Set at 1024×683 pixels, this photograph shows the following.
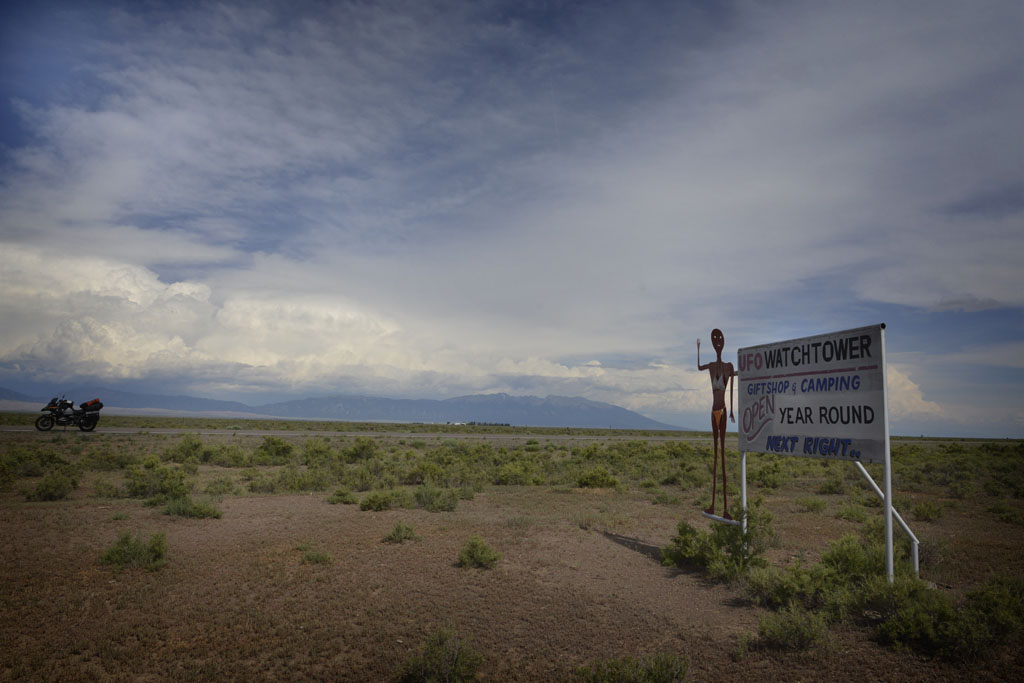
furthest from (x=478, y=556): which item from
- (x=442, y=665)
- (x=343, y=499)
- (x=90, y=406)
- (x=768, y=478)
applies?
(x=90, y=406)

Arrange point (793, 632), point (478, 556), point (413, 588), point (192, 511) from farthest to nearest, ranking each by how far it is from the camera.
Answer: point (192, 511), point (478, 556), point (413, 588), point (793, 632)

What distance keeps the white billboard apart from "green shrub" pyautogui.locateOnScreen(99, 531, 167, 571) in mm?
12037

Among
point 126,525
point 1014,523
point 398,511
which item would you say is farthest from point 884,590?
point 126,525

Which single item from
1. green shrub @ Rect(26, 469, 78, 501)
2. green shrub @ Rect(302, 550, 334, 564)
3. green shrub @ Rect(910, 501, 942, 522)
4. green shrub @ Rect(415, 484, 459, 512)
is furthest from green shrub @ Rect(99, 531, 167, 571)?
green shrub @ Rect(910, 501, 942, 522)

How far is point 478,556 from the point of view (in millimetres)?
10688

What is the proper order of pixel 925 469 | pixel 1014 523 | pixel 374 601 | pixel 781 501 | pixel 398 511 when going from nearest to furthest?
1. pixel 374 601
2. pixel 1014 523
3. pixel 398 511
4. pixel 781 501
5. pixel 925 469

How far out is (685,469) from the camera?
94.0 feet

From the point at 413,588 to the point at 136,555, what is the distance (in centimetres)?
574

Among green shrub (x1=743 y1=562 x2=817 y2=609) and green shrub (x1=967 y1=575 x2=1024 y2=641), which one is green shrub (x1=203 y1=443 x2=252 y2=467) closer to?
green shrub (x1=743 y1=562 x2=817 y2=609)

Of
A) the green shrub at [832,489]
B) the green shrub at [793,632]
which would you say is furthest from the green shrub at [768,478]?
the green shrub at [793,632]

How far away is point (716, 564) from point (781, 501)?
11311mm

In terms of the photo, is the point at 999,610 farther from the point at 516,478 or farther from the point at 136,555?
the point at 516,478

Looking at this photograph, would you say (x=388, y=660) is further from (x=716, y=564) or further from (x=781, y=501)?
(x=781, y=501)

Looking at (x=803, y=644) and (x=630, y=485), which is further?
(x=630, y=485)
